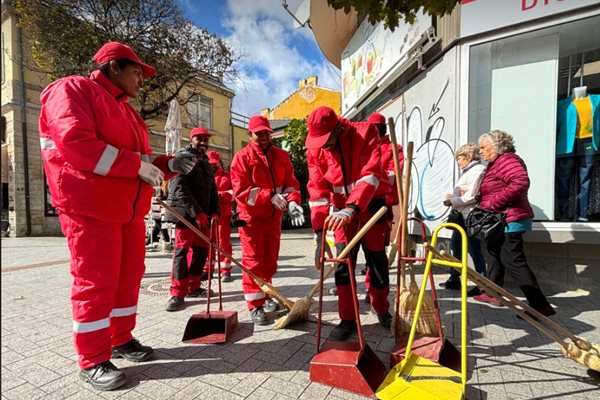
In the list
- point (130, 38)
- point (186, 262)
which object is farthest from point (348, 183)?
point (130, 38)

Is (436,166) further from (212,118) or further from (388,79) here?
→ (212,118)

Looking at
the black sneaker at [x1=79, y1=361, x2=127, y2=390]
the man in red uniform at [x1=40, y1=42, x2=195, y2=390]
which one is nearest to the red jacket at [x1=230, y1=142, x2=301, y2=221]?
the man in red uniform at [x1=40, y1=42, x2=195, y2=390]

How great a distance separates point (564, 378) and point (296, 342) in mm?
1932

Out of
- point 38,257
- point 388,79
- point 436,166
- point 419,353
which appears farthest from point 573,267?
point 38,257

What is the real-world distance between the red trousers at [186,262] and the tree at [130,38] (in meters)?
7.60

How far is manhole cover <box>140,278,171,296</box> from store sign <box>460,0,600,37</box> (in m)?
5.63

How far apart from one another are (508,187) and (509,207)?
255mm

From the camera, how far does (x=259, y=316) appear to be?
3387 mm

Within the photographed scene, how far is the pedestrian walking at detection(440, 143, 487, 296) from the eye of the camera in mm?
4238

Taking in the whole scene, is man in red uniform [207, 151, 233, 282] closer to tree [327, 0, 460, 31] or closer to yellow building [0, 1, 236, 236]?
tree [327, 0, 460, 31]

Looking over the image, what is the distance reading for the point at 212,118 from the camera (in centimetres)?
2062

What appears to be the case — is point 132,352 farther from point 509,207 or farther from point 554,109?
point 554,109

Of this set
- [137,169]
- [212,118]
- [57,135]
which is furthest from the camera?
[212,118]

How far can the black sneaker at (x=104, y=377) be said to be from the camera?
2.24 m
